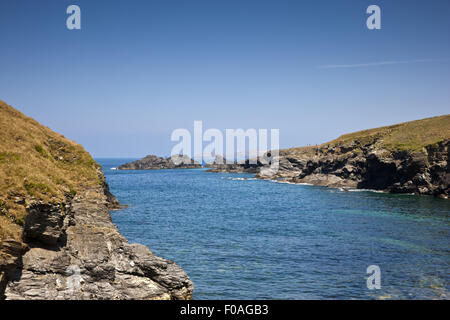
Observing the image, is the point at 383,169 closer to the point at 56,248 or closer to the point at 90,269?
the point at 90,269

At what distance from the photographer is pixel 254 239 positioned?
46.3m

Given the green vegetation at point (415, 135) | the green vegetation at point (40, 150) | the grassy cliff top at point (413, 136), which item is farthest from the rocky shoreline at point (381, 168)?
the green vegetation at point (40, 150)

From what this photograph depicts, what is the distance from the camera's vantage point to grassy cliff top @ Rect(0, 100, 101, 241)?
18.3 m

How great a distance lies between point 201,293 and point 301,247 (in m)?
18.7

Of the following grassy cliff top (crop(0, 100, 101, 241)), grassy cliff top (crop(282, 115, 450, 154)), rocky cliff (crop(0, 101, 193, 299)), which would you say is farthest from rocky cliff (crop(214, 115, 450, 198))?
grassy cliff top (crop(0, 100, 101, 241))

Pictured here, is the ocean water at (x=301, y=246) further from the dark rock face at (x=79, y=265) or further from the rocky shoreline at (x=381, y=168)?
the rocky shoreline at (x=381, y=168)

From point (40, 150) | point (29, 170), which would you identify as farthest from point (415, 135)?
point (29, 170)

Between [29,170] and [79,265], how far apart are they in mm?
6949

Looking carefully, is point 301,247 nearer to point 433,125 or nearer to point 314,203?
point 314,203

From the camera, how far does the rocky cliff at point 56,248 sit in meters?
18.0

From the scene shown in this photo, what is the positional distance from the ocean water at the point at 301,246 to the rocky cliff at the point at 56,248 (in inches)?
229

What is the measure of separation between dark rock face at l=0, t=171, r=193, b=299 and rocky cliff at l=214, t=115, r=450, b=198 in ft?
314

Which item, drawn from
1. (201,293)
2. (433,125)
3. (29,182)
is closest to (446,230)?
(201,293)

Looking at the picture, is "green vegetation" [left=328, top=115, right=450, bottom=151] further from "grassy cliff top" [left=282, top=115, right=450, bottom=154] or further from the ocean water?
the ocean water
